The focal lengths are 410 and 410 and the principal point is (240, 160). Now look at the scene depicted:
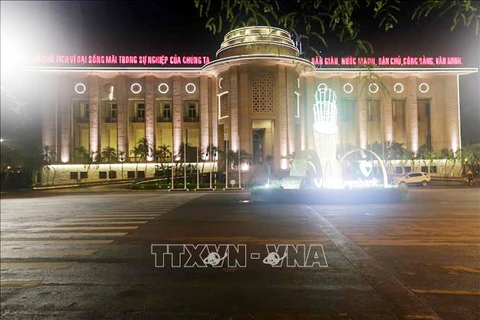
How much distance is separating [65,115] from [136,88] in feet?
38.2

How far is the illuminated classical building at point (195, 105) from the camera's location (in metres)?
62.1

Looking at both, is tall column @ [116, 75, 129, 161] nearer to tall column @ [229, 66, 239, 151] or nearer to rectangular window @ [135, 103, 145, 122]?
rectangular window @ [135, 103, 145, 122]

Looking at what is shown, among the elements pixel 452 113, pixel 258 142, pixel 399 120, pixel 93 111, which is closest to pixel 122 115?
pixel 93 111

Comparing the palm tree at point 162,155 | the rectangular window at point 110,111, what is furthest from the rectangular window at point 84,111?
the palm tree at point 162,155

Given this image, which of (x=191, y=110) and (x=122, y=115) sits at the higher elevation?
(x=191, y=110)

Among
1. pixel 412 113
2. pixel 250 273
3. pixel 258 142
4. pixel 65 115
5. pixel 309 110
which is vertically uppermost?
pixel 309 110

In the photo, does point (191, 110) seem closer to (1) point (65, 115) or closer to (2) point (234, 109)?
(2) point (234, 109)

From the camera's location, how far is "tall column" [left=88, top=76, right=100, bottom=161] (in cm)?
6300

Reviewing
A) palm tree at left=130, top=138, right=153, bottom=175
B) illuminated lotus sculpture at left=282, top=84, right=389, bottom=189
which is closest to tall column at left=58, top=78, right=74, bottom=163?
palm tree at left=130, top=138, right=153, bottom=175

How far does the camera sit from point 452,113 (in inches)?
2534

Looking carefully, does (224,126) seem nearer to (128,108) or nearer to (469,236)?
(128,108)

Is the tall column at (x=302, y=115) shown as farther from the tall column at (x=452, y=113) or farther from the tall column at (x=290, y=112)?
the tall column at (x=452, y=113)

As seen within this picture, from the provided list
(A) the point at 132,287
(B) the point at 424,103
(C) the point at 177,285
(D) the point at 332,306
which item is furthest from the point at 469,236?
(B) the point at 424,103

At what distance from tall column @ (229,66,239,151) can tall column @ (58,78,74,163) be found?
2577cm
